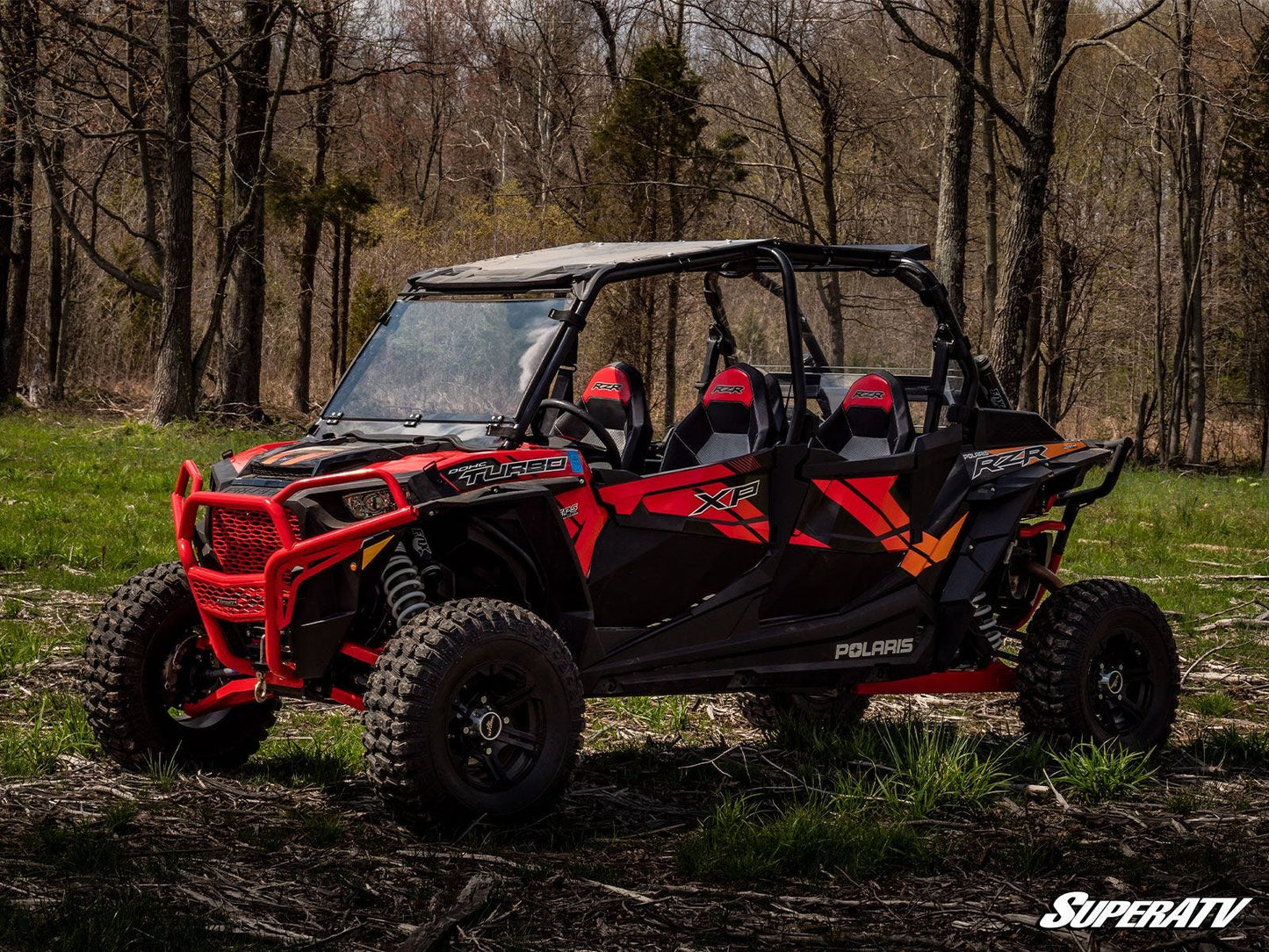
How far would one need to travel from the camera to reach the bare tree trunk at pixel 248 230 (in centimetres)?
2417

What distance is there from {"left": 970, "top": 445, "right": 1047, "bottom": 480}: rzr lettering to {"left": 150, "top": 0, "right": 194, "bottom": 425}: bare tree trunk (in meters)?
18.2

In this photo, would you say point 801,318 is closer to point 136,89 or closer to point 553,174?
point 136,89

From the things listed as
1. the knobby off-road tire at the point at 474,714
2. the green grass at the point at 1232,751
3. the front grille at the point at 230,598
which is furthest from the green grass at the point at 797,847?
the green grass at the point at 1232,751

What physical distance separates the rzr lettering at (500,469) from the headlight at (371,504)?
23 centimetres

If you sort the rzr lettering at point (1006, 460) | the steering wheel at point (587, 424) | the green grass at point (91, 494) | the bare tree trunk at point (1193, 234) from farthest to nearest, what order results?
1. the bare tree trunk at point (1193, 234)
2. the green grass at point (91, 494)
3. the rzr lettering at point (1006, 460)
4. the steering wheel at point (587, 424)

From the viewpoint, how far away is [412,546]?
5480mm

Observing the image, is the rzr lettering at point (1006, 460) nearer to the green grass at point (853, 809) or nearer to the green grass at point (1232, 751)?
the green grass at point (853, 809)

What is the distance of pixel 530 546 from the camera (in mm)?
5629

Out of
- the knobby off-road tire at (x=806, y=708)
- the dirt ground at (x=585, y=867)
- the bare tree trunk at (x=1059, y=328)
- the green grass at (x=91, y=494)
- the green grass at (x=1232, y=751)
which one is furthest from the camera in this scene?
the bare tree trunk at (x=1059, y=328)

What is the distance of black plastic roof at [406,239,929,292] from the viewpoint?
5.96 m

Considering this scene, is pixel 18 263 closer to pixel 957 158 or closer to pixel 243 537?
pixel 957 158

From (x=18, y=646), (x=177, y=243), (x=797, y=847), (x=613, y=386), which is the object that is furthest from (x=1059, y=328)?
(x=797, y=847)

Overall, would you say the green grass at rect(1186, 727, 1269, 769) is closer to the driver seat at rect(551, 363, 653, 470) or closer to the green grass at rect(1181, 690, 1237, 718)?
the green grass at rect(1181, 690, 1237, 718)

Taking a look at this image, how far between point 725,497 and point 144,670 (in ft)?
7.98
